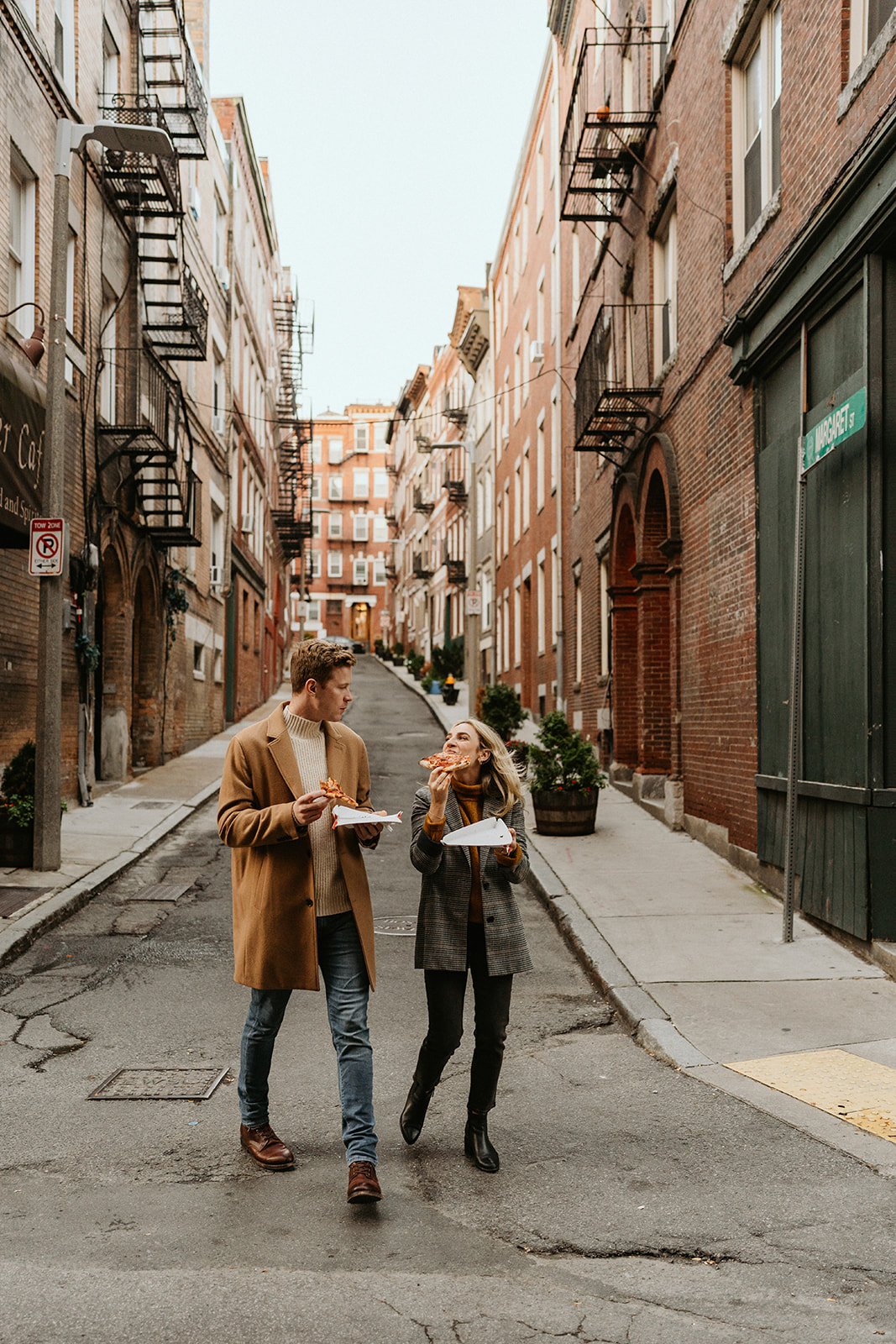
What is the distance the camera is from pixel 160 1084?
5.47m

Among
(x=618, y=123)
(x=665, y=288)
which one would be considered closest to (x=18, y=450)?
(x=665, y=288)

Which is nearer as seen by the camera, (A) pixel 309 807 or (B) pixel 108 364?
(A) pixel 309 807

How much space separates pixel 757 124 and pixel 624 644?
8019 mm

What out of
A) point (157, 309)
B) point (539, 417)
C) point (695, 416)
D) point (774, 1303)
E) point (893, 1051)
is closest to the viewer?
point (774, 1303)

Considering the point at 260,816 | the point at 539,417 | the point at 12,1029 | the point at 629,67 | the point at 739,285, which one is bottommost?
the point at 12,1029

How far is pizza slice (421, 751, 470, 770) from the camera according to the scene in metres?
4.20

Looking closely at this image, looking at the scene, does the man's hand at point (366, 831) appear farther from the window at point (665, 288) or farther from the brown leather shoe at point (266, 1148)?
the window at point (665, 288)

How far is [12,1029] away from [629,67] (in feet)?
50.6

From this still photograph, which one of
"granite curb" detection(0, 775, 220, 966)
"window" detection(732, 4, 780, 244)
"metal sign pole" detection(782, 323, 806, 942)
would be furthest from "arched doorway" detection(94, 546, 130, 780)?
"metal sign pole" detection(782, 323, 806, 942)

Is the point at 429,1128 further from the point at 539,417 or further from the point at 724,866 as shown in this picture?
the point at 539,417

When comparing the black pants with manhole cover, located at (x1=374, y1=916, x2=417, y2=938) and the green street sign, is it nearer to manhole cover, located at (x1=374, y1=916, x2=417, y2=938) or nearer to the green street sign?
manhole cover, located at (x1=374, y1=916, x2=417, y2=938)

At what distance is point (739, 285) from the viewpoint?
10742mm

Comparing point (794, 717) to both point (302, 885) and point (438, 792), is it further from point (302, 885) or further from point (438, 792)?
point (302, 885)

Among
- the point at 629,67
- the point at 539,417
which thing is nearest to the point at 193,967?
the point at 629,67
